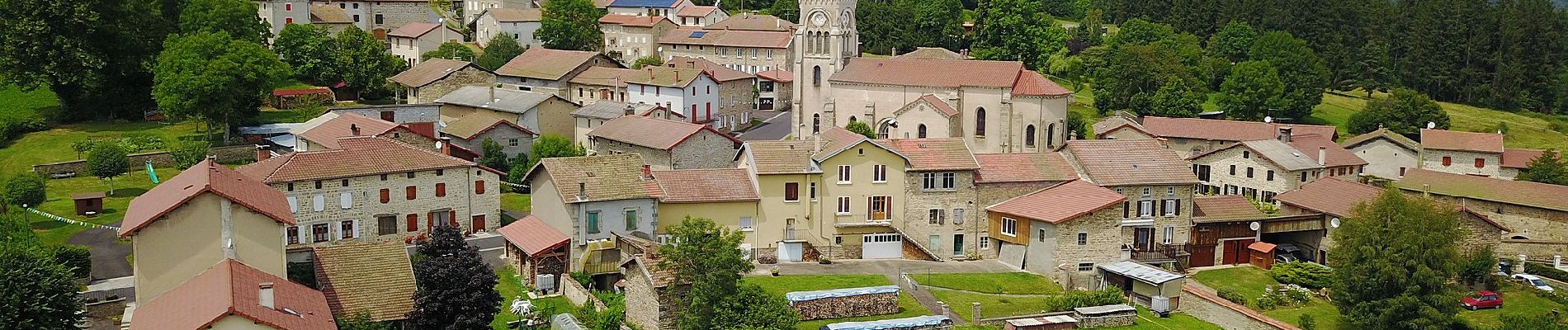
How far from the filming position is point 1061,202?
53.0 metres

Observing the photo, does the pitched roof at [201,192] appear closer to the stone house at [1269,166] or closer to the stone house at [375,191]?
the stone house at [375,191]

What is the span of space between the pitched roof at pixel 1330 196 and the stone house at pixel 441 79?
4583cm

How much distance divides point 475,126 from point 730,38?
3677 cm

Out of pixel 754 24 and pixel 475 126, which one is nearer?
pixel 475 126

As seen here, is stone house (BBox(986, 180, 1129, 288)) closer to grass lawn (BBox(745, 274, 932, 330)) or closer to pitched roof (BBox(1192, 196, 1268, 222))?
pitched roof (BBox(1192, 196, 1268, 222))

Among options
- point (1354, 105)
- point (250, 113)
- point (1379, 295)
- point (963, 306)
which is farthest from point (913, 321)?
point (1354, 105)

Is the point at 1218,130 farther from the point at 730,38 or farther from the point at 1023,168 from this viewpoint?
the point at 730,38

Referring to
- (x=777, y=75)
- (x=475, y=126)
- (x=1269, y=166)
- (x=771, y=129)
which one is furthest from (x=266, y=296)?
(x=777, y=75)

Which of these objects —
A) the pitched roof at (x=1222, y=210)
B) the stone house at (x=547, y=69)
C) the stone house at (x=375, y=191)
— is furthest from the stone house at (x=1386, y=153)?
the stone house at (x=375, y=191)

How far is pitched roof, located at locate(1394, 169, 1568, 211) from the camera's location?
206ft

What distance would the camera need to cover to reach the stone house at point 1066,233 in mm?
51656

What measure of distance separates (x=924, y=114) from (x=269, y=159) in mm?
34389

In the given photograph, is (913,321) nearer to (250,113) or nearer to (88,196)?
(88,196)

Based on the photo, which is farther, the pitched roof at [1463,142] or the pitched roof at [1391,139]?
the pitched roof at [1391,139]
